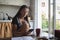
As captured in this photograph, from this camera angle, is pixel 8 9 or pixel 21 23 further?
pixel 8 9

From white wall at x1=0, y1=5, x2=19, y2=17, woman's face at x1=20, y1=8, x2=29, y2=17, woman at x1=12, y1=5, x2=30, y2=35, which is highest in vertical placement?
white wall at x1=0, y1=5, x2=19, y2=17

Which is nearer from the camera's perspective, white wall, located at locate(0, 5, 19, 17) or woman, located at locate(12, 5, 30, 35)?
woman, located at locate(12, 5, 30, 35)

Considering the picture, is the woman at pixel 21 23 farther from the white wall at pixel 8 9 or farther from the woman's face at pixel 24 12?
the white wall at pixel 8 9

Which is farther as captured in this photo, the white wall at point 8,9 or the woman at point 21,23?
the white wall at point 8,9

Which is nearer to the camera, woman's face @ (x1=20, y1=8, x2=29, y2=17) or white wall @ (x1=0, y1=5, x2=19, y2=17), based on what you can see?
woman's face @ (x1=20, y1=8, x2=29, y2=17)

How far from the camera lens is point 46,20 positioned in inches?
219

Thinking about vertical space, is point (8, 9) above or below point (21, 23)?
above

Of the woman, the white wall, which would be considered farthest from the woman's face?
the white wall

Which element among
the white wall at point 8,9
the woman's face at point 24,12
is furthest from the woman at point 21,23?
the white wall at point 8,9

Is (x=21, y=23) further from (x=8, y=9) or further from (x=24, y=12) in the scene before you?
(x=8, y=9)

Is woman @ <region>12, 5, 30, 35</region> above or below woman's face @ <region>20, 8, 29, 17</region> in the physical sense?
below

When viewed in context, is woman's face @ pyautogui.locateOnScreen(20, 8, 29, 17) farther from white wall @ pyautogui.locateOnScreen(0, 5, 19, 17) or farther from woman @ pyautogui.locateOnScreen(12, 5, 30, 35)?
white wall @ pyautogui.locateOnScreen(0, 5, 19, 17)

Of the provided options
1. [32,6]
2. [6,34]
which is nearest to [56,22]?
[32,6]

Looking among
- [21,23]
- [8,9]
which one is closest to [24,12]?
[21,23]
